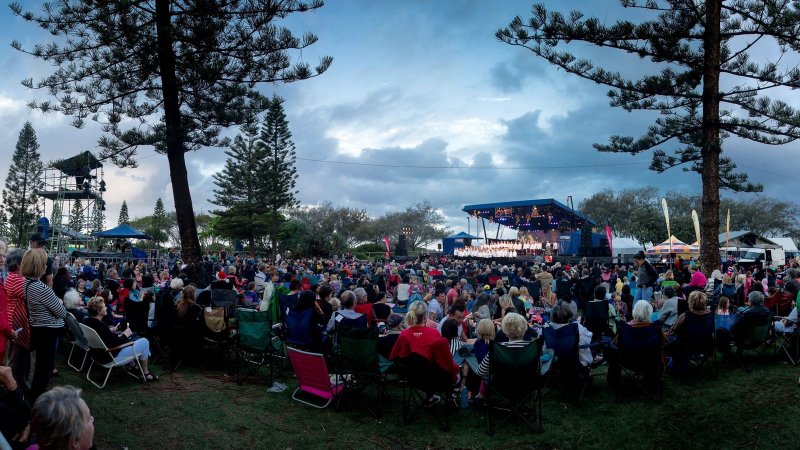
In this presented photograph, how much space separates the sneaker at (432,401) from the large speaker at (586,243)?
71.6 feet

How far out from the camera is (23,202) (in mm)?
42406

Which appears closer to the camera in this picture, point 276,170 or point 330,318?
point 330,318

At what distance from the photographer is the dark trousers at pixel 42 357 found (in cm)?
376

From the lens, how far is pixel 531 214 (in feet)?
112

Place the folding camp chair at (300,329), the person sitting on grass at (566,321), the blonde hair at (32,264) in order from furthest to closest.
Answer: the folding camp chair at (300,329) < the person sitting on grass at (566,321) < the blonde hair at (32,264)

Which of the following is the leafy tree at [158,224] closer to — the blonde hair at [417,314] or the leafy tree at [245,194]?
the leafy tree at [245,194]

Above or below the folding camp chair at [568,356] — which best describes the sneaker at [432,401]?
below

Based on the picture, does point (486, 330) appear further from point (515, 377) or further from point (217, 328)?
point (217, 328)

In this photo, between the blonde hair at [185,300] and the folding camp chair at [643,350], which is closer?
the folding camp chair at [643,350]

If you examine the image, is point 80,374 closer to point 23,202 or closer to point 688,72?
point 688,72

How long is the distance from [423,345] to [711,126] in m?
7.94

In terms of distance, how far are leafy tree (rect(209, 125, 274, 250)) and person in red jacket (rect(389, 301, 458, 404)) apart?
30.9m

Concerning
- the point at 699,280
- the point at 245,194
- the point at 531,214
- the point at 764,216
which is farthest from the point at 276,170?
the point at 764,216

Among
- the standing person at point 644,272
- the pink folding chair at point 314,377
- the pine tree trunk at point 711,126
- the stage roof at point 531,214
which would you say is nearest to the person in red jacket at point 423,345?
the pink folding chair at point 314,377
